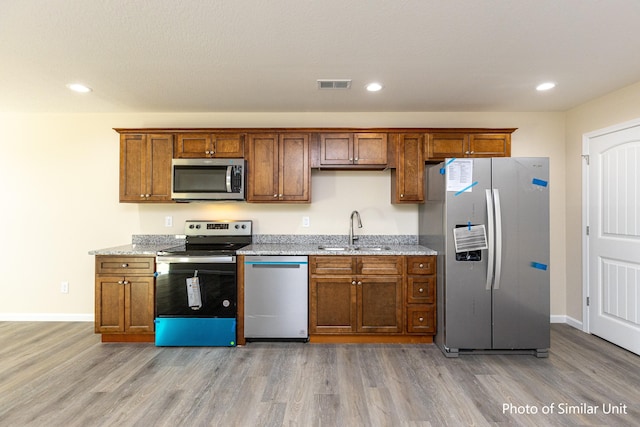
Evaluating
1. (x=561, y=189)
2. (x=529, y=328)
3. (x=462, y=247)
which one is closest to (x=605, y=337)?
(x=529, y=328)

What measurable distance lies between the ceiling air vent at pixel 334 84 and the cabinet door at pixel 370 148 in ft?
2.04

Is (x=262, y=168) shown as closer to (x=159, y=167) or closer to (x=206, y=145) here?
(x=206, y=145)

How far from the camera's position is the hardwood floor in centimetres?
204

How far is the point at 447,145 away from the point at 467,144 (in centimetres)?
21

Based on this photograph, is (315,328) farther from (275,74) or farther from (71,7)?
(71,7)

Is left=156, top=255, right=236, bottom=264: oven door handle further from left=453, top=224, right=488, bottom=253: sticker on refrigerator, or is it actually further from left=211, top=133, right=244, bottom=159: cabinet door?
left=453, top=224, right=488, bottom=253: sticker on refrigerator

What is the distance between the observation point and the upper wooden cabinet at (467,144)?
341 centimetres

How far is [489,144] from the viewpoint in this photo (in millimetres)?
3422

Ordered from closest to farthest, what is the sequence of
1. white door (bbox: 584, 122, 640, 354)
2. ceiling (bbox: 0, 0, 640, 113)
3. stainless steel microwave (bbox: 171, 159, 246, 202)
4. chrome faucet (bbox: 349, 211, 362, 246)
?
ceiling (bbox: 0, 0, 640, 113) → white door (bbox: 584, 122, 640, 354) → stainless steel microwave (bbox: 171, 159, 246, 202) → chrome faucet (bbox: 349, 211, 362, 246)

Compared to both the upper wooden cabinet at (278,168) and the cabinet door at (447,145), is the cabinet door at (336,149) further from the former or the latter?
the cabinet door at (447,145)

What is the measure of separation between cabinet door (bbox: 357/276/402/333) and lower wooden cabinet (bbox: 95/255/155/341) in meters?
2.06

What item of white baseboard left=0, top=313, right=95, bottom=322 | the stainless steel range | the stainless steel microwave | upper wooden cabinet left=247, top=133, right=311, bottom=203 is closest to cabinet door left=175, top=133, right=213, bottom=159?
the stainless steel microwave

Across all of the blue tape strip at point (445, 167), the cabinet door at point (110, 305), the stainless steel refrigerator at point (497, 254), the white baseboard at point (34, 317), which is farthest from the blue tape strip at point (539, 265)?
the white baseboard at point (34, 317)

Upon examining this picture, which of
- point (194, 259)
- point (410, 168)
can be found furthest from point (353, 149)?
point (194, 259)
